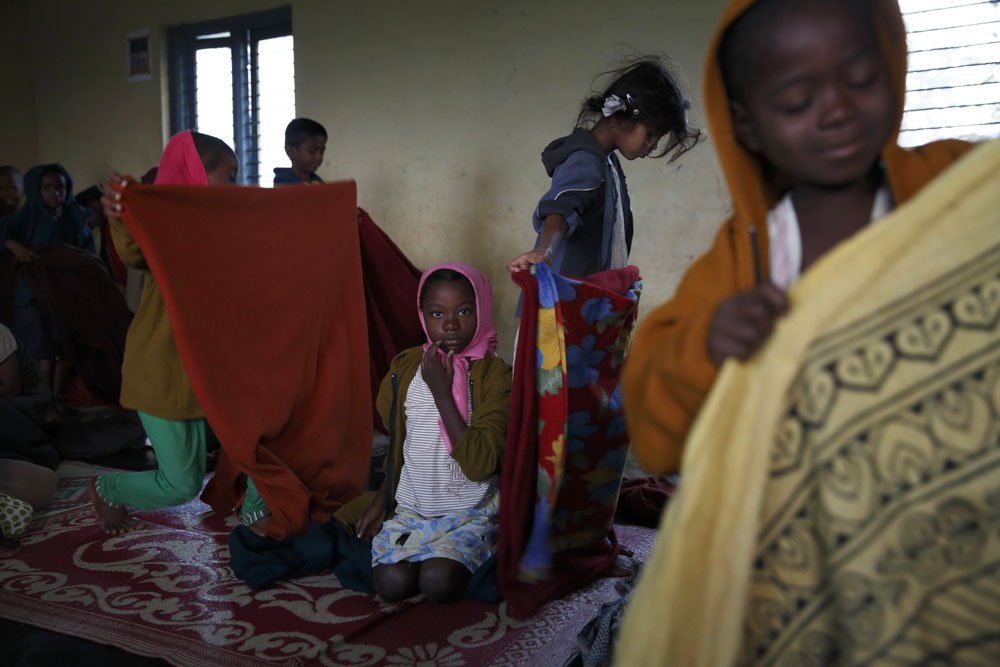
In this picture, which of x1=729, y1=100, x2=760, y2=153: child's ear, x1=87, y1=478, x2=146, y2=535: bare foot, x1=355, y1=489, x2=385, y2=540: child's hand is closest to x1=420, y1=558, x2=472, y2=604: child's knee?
x1=355, y1=489, x2=385, y2=540: child's hand

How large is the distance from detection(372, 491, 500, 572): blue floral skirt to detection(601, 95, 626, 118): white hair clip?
1391mm

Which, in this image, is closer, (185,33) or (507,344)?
(507,344)

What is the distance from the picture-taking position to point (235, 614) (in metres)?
2.24

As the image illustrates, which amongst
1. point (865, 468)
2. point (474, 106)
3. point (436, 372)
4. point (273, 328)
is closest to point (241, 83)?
point (474, 106)

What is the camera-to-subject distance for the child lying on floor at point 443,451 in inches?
89.4

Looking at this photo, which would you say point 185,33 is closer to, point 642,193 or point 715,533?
point 642,193

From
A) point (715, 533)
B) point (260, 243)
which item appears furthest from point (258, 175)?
point (715, 533)

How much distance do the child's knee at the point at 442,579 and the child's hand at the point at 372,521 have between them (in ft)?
0.97

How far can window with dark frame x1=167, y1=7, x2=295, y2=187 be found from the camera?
6.19 metres

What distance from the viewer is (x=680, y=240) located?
4559 millimetres

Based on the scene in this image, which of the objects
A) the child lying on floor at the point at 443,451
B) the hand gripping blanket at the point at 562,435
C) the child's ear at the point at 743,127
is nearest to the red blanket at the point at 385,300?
the child lying on floor at the point at 443,451

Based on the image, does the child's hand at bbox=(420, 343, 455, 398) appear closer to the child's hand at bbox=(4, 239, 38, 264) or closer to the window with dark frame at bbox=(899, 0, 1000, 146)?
the window with dark frame at bbox=(899, 0, 1000, 146)

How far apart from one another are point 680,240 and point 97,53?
5.55m

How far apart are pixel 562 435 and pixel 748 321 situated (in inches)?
51.8
